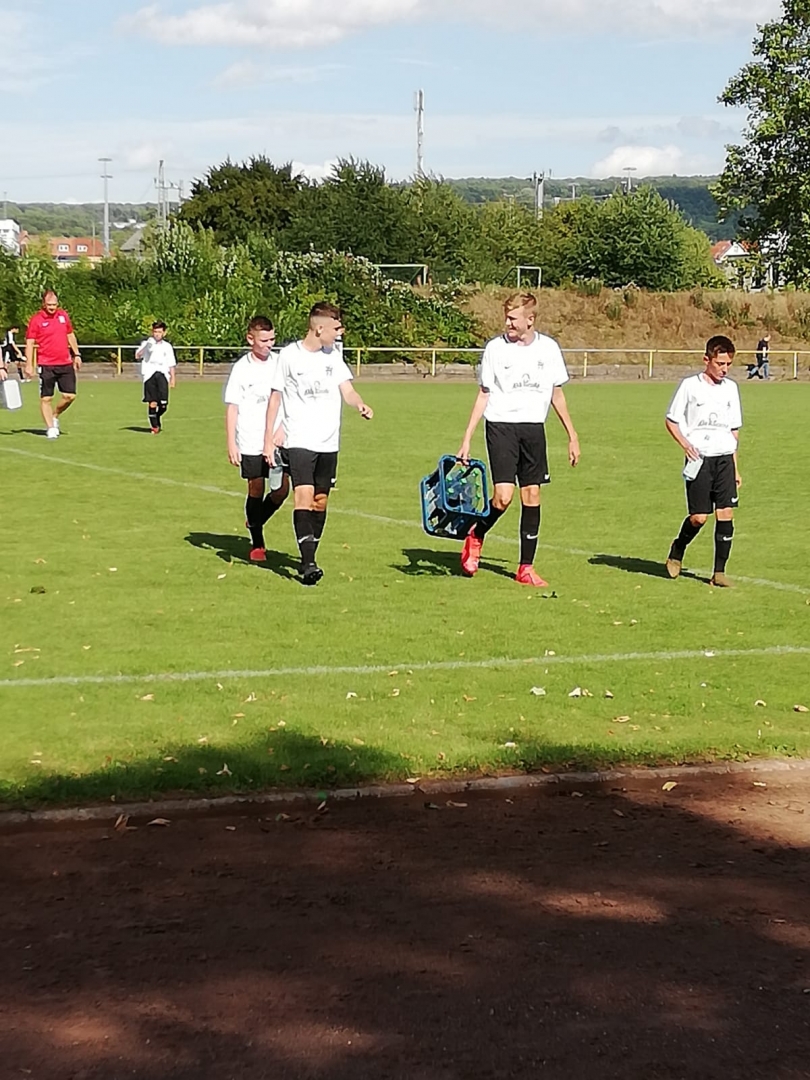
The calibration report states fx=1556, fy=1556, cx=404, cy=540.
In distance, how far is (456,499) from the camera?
1185cm

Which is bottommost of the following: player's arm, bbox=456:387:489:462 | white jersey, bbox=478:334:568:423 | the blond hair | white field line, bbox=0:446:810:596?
white field line, bbox=0:446:810:596

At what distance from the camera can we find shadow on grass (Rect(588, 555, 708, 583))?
39.5 ft

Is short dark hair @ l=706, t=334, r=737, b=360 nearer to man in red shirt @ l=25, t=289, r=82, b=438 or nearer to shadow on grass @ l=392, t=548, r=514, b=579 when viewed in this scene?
shadow on grass @ l=392, t=548, r=514, b=579

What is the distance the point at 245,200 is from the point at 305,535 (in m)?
75.1

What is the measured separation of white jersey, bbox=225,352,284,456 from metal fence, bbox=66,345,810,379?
123ft

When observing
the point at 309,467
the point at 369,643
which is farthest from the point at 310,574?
the point at 369,643

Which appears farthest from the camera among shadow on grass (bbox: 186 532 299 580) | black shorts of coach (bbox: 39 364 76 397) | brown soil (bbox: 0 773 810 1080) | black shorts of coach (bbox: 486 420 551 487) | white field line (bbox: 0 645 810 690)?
black shorts of coach (bbox: 39 364 76 397)

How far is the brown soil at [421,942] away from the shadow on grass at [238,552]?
242 inches

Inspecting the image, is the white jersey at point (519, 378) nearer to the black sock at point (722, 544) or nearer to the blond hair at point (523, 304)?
the blond hair at point (523, 304)

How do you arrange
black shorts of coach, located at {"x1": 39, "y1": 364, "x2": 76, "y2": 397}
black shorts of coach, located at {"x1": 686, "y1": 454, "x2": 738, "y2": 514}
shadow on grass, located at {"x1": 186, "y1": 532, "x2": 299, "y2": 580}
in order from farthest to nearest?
1. black shorts of coach, located at {"x1": 39, "y1": 364, "x2": 76, "y2": 397}
2. shadow on grass, located at {"x1": 186, "y1": 532, "x2": 299, "y2": 580}
3. black shorts of coach, located at {"x1": 686, "y1": 454, "x2": 738, "y2": 514}

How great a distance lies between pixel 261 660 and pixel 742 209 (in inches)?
2400

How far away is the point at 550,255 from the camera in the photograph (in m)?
91.3

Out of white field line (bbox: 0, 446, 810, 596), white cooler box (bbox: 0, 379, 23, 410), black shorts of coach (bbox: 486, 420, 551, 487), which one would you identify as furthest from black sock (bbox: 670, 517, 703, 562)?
white cooler box (bbox: 0, 379, 23, 410)

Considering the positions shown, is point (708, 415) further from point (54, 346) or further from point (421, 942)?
point (54, 346)
